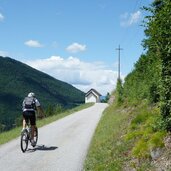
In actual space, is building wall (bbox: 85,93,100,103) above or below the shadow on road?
above

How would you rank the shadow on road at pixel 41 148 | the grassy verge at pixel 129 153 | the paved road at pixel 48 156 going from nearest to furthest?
the grassy verge at pixel 129 153 → the paved road at pixel 48 156 → the shadow on road at pixel 41 148

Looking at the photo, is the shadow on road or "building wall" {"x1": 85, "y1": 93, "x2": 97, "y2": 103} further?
"building wall" {"x1": 85, "y1": 93, "x2": 97, "y2": 103}

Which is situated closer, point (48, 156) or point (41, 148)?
point (48, 156)

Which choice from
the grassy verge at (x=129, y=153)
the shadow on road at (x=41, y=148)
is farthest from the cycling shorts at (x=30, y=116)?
the grassy verge at (x=129, y=153)

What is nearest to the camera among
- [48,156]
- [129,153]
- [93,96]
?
[129,153]

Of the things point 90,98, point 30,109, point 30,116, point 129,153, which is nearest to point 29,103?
point 30,109

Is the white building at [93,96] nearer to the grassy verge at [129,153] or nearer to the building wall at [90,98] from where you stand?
the building wall at [90,98]

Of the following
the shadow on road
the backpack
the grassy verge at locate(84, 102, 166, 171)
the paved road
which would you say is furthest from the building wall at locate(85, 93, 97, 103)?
the grassy verge at locate(84, 102, 166, 171)

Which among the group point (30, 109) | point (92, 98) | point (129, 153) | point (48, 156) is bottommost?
point (48, 156)

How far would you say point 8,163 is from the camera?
1265cm

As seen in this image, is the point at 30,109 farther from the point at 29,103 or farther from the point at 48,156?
the point at 48,156

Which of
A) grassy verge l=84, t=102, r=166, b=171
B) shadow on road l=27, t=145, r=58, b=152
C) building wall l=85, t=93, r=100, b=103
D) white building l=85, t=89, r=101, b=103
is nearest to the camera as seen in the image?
grassy verge l=84, t=102, r=166, b=171

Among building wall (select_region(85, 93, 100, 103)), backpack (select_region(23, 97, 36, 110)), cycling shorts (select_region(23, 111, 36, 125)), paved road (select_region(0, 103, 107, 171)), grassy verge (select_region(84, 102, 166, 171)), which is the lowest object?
paved road (select_region(0, 103, 107, 171))

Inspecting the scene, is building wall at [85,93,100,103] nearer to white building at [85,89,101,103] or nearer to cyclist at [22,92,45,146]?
white building at [85,89,101,103]
